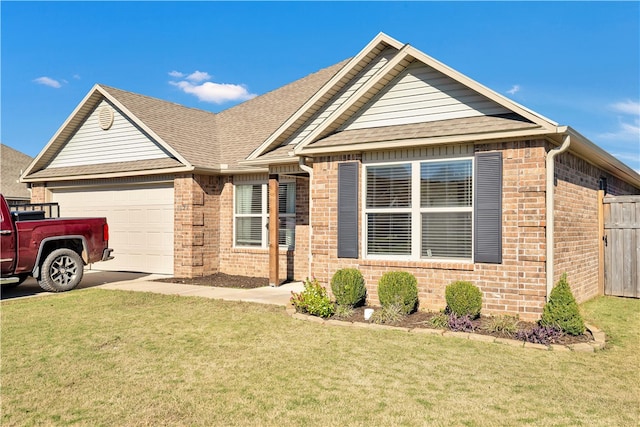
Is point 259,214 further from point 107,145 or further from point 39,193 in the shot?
point 39,193

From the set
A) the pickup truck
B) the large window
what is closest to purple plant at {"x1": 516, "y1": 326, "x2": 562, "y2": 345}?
the large window

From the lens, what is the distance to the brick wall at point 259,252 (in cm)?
1307

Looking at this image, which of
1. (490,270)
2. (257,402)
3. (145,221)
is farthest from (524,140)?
(145,221)

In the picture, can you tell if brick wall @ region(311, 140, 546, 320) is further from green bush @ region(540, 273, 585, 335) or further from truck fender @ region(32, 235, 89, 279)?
truck fender @ region(32, 235, 89, 279)

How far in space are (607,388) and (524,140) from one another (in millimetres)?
4192

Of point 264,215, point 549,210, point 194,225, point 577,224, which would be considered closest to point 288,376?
point 549,210

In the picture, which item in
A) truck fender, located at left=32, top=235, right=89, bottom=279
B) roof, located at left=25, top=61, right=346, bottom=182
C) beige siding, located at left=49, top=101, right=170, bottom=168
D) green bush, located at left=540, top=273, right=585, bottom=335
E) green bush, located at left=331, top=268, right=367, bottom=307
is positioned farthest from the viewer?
beige siding, located at left=49, top=101, right=170, bottom=168

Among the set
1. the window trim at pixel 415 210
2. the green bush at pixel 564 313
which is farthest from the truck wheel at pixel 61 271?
the green bush at pixel 564 313

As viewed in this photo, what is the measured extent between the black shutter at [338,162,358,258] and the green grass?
81.3 inches

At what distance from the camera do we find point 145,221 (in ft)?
49.6

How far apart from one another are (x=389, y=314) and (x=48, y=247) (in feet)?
28.2

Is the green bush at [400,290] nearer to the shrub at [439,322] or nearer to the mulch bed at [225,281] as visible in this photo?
the shrub at [439,322]

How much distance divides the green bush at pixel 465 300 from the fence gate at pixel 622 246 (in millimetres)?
5674

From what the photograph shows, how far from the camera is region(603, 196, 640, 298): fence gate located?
37.3 ft
